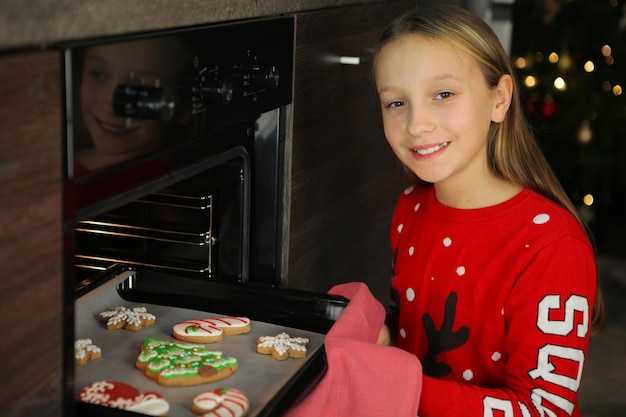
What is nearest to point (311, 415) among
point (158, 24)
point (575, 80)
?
point (158, 24)

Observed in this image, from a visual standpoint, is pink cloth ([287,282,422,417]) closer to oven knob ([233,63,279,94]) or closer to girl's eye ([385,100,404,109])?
oven knob ([233,63,279,94])

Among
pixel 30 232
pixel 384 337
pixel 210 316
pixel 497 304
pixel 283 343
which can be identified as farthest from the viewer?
pixel 384 337

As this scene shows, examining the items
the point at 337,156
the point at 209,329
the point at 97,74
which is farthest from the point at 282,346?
the point at 337,156

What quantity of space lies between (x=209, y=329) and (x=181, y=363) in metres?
0.11

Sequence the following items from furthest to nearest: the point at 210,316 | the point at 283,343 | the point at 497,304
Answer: the point at 497,304 → the point at 210,316 → the point at 283,343

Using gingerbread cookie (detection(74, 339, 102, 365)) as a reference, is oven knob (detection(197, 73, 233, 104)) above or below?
above

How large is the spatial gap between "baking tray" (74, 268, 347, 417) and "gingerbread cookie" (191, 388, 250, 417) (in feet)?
0.05

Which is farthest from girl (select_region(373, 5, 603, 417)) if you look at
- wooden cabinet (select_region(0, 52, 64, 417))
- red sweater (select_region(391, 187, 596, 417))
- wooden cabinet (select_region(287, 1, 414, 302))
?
wooden cabinet (select_region(0, 52, 64, 417))

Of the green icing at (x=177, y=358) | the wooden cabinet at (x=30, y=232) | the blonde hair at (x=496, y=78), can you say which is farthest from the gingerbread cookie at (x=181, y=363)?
the blonde hair at (x=496, y=78)

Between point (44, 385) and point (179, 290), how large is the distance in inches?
18.1

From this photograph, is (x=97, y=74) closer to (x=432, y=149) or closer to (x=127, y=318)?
(x=127, y=318)

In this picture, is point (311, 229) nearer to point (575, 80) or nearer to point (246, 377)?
point (246, 377)

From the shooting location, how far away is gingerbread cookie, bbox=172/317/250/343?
1092 mm

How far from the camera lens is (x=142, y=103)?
84 centimetres
